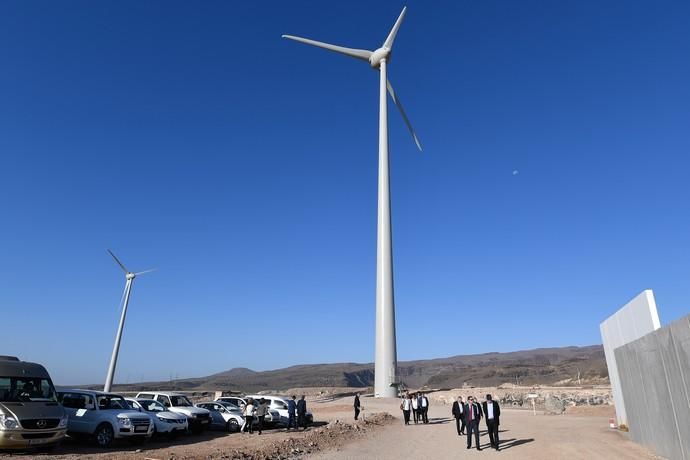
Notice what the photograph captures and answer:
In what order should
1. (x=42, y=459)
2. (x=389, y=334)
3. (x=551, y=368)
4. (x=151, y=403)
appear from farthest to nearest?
(x=551, y=368), (x=389, y=334), (x=151, y=403), (x=42, y=459)

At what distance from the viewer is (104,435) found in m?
17.4

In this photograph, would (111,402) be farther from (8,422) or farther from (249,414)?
(249,414)

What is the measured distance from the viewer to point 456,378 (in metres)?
156

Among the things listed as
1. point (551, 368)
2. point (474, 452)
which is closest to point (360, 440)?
point (474, 452)

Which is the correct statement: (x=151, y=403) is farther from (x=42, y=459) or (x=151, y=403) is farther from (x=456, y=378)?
(x=456, y=378)

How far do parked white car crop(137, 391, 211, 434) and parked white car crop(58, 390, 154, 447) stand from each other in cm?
364

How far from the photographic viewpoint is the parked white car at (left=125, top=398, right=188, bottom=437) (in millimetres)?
19703

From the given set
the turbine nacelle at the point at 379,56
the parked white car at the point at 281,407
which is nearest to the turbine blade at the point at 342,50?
the turbine nacelle at the point at 379,56

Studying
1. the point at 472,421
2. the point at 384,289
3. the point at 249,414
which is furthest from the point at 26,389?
the point at 384,289

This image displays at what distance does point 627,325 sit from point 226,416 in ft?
61.4

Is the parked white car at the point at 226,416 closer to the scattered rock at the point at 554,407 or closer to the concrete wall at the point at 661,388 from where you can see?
the concrete wall at the point at 661,388

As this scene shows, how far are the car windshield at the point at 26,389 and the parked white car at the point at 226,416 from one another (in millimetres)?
9260

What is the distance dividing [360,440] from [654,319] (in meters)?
12.0

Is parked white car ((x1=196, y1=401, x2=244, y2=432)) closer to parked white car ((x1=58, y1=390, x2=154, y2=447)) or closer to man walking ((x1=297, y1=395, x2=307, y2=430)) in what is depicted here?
man walking ((x1=297, y1=395, x2=307, y2=430))
